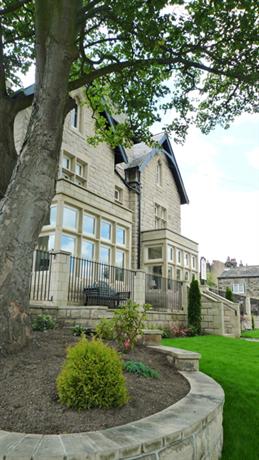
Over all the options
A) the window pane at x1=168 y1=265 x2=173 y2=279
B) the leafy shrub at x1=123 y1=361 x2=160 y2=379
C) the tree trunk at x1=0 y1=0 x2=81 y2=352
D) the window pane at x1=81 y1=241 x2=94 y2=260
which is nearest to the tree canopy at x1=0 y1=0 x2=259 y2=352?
the tree trunk at x1=0 y1=0 x2=81 y2=352

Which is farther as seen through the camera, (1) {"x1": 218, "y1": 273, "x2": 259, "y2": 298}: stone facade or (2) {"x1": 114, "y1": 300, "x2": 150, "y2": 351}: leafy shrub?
(1) {"x1": 218, "y1": 273, "x2": 259, "y2": 298}: stone facade

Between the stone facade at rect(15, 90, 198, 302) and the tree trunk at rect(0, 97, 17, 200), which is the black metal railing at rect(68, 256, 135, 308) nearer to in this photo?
the stone facade at rect(15, 90, 198, 302)

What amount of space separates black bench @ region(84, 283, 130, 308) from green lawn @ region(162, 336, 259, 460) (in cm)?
369

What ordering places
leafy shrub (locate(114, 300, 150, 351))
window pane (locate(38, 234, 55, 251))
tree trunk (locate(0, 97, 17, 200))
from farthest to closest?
window pane (locate(38, 234, 55, 251)) < tree trunk (locate(0, 97, 17, 200)) < leafy shrub (locate(114, 300, 150, 351))

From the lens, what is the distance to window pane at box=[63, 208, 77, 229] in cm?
1186

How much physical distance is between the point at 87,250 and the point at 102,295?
2.89 m

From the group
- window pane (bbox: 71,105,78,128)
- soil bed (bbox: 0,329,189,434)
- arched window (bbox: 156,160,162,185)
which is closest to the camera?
soil bed (bbox: 0,329,189,434)

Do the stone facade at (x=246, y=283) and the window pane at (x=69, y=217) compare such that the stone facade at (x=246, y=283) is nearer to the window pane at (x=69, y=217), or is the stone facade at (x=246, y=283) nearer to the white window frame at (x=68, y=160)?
the white window frame at (x=68, y=160)

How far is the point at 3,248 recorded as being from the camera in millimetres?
4723

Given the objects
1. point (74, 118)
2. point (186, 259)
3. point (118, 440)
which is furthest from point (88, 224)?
point (118, 440)

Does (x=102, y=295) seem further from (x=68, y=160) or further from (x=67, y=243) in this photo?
(x=68, y=160)

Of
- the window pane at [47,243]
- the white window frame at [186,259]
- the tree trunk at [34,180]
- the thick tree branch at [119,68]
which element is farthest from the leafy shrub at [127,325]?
the white window frame at [186,259]

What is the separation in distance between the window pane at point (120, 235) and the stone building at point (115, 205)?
45mm

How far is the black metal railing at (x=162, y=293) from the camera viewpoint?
1417cm
